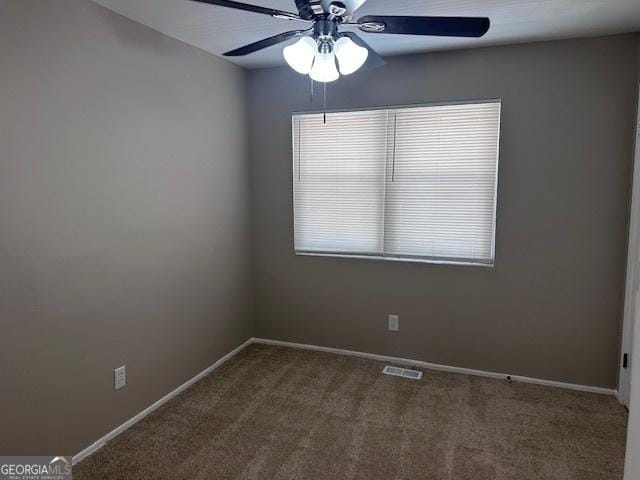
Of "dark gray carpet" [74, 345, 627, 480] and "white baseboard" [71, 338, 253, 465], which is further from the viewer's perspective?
"white baseboard" [71, 338, 253, 465]

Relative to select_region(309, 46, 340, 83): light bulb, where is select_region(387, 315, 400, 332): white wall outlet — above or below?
below

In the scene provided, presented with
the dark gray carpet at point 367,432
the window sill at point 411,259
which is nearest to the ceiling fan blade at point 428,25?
the window sill at point 411,259

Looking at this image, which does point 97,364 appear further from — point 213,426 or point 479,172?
point 479,172

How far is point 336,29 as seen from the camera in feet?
5.54

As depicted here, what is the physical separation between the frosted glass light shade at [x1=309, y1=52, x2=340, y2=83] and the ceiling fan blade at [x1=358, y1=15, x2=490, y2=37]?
20cm

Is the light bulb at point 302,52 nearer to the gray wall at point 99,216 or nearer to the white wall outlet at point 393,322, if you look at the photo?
the gray wall at point 99,216

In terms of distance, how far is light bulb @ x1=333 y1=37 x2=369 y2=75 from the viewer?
1.73 meters

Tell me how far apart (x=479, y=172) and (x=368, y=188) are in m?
0.82

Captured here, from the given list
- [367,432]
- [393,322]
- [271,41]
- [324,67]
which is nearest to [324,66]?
[324,67]

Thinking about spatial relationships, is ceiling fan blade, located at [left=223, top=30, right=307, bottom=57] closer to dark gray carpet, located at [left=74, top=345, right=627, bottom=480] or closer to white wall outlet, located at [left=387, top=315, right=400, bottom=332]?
dark gray carpet, located at [left=74, top=345, right=627, bottom=480]

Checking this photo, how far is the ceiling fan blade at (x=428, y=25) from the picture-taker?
1564mm

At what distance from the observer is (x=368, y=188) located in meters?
3.40

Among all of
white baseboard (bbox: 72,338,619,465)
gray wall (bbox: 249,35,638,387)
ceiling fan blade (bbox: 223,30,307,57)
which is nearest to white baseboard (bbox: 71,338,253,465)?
white baseboard (bbox: 72,338,619,465)

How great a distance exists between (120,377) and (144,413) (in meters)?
0.33
